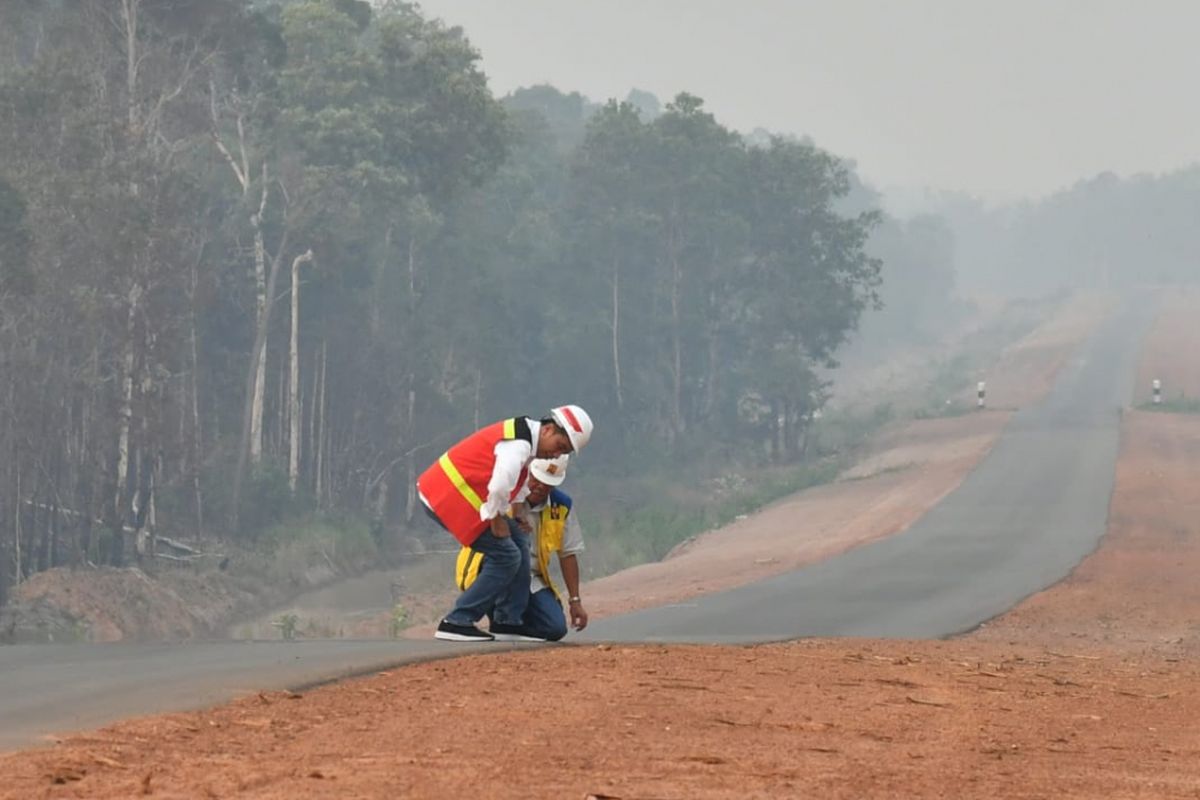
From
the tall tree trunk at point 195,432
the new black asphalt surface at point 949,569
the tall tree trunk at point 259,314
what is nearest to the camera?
the new black asphalt surface at point 949,569

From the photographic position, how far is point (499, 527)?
1073 cm

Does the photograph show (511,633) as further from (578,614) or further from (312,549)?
(312,549)

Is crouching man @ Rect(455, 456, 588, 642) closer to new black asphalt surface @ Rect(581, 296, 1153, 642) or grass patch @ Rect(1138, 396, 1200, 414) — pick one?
new black asphalt surface @ Rect(581, 296, 1153, 642)

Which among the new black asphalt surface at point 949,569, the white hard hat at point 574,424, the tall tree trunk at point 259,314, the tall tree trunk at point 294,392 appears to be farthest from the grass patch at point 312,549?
the white hard hat at point 574,424

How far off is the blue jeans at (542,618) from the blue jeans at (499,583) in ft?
0.33

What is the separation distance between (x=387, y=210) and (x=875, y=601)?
31.5 metres

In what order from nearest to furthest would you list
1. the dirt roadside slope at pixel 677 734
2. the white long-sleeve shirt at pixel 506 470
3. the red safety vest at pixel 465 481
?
Result: the dirt roadside slope at pixel 677 734, the white long-sleeve shirt at pixel 506 470, the red safety vest at pixel 465 481

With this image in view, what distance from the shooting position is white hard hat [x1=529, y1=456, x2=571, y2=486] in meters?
10.7

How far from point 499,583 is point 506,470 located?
1033 mm

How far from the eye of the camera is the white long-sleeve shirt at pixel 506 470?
34.2ft

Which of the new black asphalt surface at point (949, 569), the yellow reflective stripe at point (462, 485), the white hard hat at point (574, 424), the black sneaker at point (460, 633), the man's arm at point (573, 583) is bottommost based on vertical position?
the new black asphalt surface at point (949, 569)

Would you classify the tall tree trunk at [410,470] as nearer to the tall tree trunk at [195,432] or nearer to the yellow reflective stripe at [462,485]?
the tall tree trunk at [195,432]

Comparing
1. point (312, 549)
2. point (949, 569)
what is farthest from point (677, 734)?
point (312, 549)

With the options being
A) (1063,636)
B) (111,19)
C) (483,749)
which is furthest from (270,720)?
(111,19)
